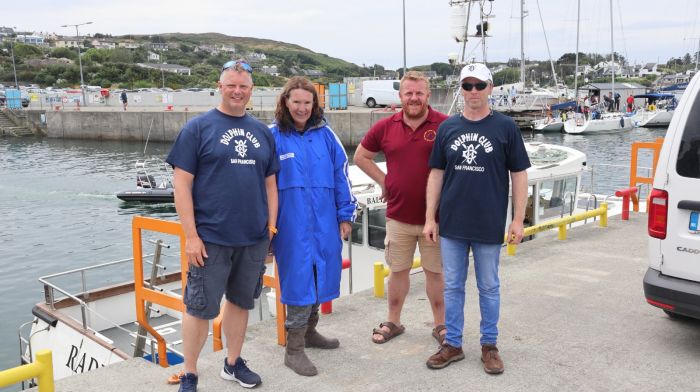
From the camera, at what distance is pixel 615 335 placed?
17.8 ft

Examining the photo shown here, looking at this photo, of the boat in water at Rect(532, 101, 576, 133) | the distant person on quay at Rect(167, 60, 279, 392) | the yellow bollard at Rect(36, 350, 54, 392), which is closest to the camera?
the yellow bollard at Rect(36, 350, 54, 392)

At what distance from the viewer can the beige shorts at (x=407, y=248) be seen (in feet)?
16.2

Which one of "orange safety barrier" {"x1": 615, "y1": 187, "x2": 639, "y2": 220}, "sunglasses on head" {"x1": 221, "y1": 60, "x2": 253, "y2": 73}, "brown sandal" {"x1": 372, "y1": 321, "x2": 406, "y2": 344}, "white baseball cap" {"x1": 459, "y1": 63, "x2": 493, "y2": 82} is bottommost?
"brown sandal" {"x1": 372, "y1": 321, "x2": 406, "y2": 344}

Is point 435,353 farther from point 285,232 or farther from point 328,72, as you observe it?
point 328,72

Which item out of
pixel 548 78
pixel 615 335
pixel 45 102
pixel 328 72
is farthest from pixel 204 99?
pixel 328 72

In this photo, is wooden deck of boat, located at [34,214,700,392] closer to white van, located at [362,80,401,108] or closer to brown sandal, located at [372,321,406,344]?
brown sandal, located at [372,321,406,344]

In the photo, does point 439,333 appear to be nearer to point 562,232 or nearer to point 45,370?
point 45,370

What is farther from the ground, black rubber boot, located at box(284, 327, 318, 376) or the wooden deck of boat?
black rubber boot, located at box(284, 327, 318, 376)

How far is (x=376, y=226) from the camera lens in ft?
30.1

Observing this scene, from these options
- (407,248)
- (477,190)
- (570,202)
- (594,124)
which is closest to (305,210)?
(407,248)

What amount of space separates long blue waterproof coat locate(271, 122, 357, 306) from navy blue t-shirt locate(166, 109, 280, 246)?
0.40 metres

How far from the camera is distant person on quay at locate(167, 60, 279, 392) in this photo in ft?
12.6

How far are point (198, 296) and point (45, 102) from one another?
69886 mm

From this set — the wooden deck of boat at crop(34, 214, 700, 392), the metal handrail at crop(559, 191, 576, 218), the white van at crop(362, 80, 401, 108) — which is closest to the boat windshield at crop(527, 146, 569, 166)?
the metal handrail at crop(559, 191, 576, 218)
